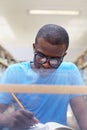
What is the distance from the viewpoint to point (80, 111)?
89cm

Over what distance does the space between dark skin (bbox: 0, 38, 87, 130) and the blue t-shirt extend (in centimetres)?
3

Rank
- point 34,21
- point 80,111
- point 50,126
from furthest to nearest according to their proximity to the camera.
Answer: point 34,21 → point 80,111 → point 50,126

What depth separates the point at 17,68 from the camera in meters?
0.93

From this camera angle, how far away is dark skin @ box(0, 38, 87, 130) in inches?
29.7

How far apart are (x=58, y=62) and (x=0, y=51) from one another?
2.67 metres

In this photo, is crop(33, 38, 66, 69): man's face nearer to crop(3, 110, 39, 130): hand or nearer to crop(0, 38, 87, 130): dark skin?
crop(0, 38, 87, 130): dark skin

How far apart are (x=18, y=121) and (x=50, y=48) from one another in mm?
284

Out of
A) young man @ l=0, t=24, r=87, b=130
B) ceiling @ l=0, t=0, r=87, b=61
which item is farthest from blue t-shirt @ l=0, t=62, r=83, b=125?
ceiling @ l=0, t=0, r=87, b=61

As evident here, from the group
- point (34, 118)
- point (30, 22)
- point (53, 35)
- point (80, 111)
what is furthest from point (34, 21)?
point (34, 118)

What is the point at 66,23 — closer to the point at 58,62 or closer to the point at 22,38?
the point at 22,38

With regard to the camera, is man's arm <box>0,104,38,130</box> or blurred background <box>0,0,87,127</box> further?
blurred background <box>0,0,87,127</box>

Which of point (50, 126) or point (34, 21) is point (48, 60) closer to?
point (50, 126)

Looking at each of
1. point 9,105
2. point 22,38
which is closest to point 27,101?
point 9,105

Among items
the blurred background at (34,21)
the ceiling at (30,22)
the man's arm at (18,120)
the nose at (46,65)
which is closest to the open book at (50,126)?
the man's arm at (18,120)
